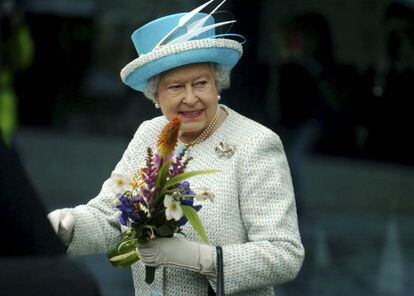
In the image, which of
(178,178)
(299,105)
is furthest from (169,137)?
(299,105)

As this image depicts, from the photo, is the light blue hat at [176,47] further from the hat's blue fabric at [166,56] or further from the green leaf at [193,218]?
the green leaf at [193,218]

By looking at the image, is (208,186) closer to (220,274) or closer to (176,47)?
(220,274)

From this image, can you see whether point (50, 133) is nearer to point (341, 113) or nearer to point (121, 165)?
point (341, 113)

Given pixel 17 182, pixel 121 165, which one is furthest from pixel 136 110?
pixel 17 182

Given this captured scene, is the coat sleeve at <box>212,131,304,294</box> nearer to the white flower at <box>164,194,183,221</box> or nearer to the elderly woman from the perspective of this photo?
the elderly woman

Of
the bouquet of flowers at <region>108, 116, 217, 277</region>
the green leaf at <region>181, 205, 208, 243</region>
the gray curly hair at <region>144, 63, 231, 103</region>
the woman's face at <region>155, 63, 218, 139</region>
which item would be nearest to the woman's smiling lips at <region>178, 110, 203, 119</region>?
the woman's face at <region>155, 63, 218, 139</region>

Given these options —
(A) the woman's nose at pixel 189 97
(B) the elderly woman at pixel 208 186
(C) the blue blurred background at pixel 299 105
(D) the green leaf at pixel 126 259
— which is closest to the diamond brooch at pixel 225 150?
(B) the elderly woman at pixel 208 186

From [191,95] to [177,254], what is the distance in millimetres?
447

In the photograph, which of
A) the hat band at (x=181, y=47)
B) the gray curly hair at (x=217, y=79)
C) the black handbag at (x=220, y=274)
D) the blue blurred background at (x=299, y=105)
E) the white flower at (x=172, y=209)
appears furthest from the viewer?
the blue blurred background at (x=299, y=105)

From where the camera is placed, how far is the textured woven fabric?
352 centimetres

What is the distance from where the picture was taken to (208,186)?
11.7ft

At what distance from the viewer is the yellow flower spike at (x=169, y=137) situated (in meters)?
3.35

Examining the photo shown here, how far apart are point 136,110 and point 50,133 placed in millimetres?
767

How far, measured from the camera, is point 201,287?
142 inches
